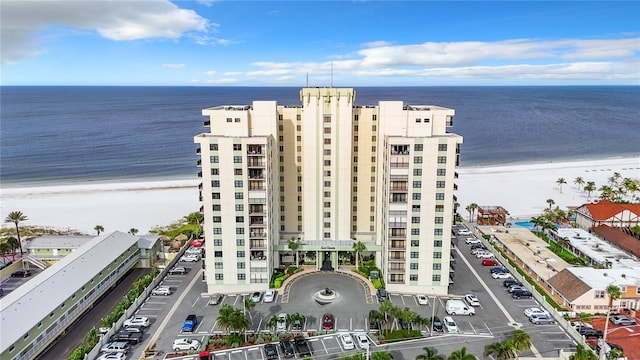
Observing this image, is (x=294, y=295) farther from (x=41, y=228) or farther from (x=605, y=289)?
(x=41, y=228)

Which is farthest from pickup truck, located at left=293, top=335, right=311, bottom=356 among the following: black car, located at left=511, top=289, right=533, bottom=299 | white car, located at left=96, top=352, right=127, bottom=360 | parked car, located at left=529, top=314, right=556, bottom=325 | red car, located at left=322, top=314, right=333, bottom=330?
black car, located at left=511, top=289, right=533, bottom=299

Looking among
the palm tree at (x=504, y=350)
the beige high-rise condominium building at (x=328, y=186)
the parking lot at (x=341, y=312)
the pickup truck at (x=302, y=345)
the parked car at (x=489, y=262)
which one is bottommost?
the parking lot at (x=341, y=312)

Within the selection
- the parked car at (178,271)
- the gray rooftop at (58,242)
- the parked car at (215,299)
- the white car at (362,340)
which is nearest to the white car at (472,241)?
the white car at (362,340)

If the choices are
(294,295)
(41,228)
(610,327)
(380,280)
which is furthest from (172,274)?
(610,327)

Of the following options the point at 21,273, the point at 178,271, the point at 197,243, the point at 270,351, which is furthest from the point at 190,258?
the point at 270,351

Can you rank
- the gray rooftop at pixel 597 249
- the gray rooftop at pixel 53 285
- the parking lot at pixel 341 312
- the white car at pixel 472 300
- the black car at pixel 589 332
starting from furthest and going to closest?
the gray rooftop at pixel 597 249 < the white car at pixel 472 300 < the black car at pixel 589 332 < the parking lot at pixel 341 312 < the gray rooftop at pixel 53 285

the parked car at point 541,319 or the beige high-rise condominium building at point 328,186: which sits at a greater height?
the beige high-rise condominium building at point 328,186

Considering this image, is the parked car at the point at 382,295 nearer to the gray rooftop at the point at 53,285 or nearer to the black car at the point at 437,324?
the black car at the point at 437,324
